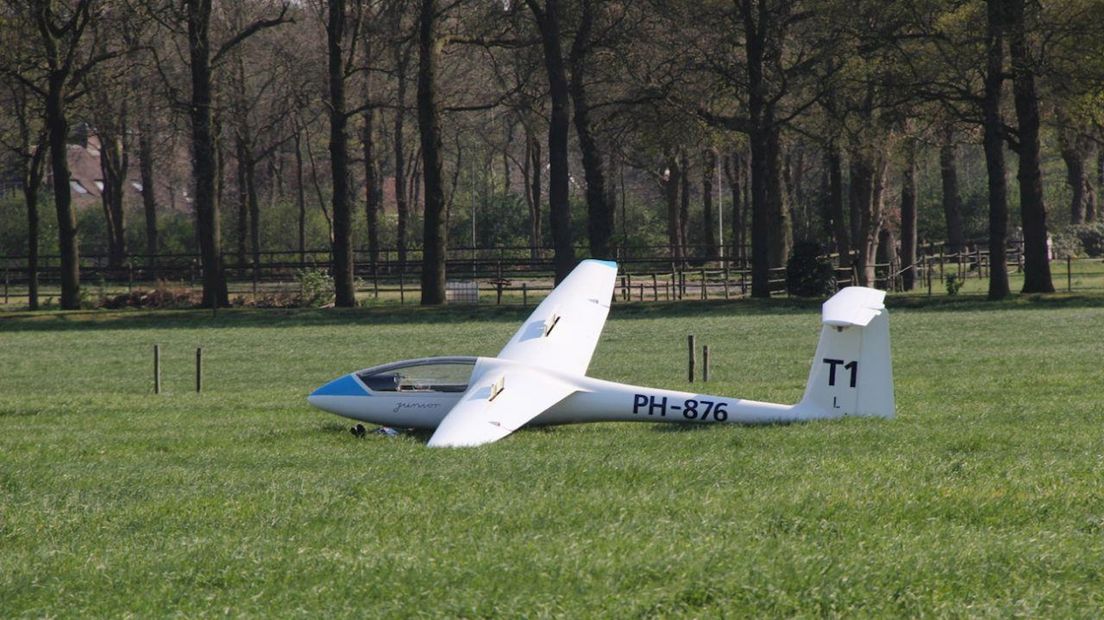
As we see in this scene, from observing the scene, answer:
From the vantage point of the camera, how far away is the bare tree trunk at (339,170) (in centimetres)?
4888

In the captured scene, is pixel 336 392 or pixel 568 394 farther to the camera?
pixel 336 392

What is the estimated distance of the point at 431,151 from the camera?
1932 inches

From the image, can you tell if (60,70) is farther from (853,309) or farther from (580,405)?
(853,309)

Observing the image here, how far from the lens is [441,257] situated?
5022 centimetres

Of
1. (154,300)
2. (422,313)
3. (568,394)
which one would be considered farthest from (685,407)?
(154,300)

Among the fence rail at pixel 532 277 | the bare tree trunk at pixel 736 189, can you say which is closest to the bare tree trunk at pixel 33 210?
the fence rail at pixel 532 277

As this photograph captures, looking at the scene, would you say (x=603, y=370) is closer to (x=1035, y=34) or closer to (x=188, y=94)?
(x=1035, y=34)

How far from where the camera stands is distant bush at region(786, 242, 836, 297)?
48.4m

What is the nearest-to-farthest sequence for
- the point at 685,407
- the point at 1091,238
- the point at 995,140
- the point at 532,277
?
the point at 685,407, the point at 995,140, the point at 532,277, the point at 1091,238

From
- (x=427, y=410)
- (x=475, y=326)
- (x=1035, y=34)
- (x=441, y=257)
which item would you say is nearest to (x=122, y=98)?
(x=441, y=257)

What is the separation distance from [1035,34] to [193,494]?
1471 inches

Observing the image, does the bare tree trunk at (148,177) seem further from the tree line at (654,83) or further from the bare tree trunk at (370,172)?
the bare tree trunk at (370,172)

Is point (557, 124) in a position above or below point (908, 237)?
above

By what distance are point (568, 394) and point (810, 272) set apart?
33.0 meters
